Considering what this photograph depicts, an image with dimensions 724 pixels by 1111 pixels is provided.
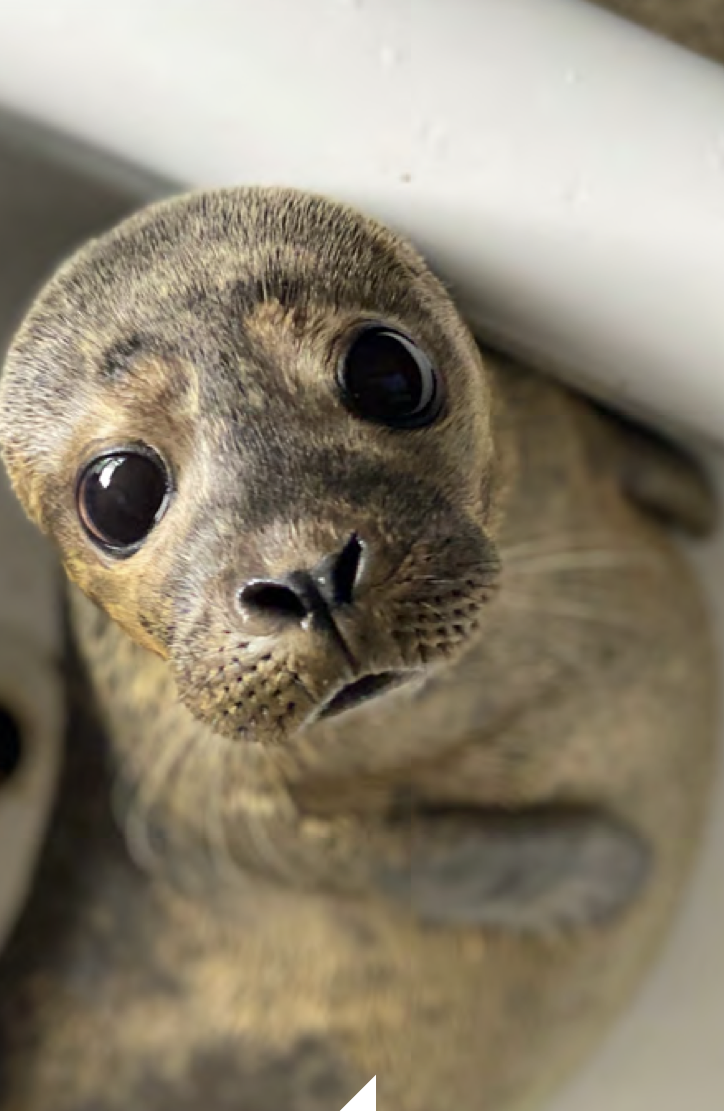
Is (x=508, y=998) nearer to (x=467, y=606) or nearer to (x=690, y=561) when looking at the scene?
(x=690, y=561)

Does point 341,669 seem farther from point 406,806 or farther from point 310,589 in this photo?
point 406,806

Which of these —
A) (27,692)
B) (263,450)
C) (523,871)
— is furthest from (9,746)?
(263,450)

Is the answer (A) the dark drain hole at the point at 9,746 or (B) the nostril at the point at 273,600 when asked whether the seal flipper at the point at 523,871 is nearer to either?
(A) the dark drain hole at the point at 9,746

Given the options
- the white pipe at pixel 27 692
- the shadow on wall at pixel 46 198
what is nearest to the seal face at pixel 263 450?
the shadow on wall at pixel 46 198

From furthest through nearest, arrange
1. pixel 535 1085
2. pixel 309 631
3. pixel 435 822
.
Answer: pixel 535 1085, pixel 435 822, pixel 309 631

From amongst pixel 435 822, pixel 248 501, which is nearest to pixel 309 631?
pixel 248 501
